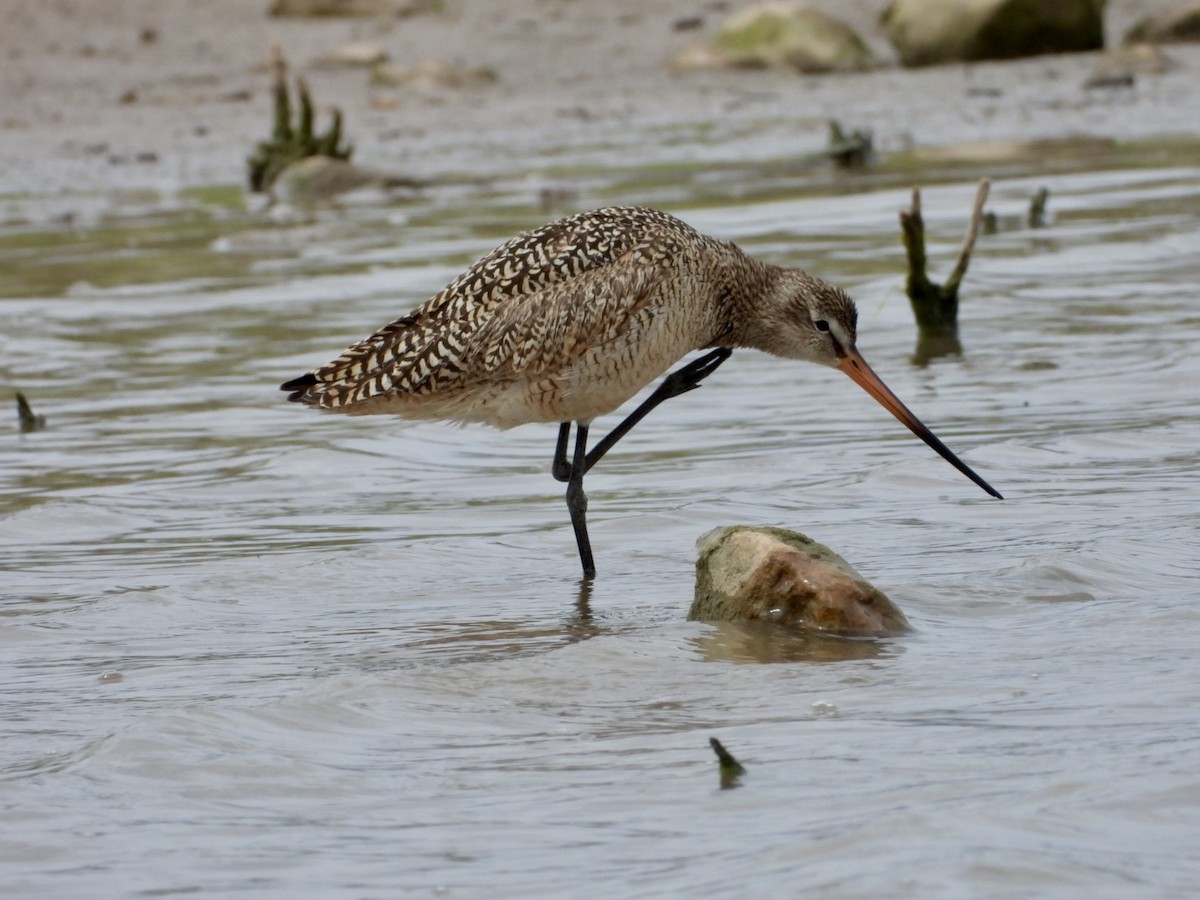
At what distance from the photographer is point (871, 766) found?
13.0 feet

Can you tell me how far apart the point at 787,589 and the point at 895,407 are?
1.41 metres

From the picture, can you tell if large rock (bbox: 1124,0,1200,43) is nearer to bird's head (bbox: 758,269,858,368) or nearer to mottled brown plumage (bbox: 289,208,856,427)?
bird's head (bbox: 758,269,858,368)

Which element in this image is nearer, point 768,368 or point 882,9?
point 768,368

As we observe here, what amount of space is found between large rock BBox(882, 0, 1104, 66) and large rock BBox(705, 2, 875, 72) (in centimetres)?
52

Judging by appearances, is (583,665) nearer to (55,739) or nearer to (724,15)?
(55,739)

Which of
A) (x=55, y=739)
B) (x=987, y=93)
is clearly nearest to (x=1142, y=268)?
(x=55, y=739)

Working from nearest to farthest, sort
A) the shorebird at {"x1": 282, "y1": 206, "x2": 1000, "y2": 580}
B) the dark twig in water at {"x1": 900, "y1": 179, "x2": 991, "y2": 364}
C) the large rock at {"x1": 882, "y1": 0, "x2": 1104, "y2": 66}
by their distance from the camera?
the shorebird at {"x1": 282, "y1": 206, "x2": 1000, "y2": 580} → the dark twig in water at {"x1": 900, "y1": 179, "x2": 991, "y2": 364} → the large rock at {"x1": 882, "y1": 0, "x2": 1104, "y2": 66}

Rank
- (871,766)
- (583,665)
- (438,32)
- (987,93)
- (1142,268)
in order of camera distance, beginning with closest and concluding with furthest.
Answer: (871,766)
(583,665)
(1142,268)
(987,93)
(438,32)

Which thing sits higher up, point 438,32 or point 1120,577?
point 438,32

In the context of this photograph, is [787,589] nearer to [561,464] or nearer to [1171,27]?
[561,464]

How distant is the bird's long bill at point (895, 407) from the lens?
6.21m

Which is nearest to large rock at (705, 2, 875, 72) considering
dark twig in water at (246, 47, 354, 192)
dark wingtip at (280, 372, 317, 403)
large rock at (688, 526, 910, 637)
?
dark twig in water at (246, 47, 354, 192)

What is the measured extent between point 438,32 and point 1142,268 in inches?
591

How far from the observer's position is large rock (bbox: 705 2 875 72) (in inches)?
895
